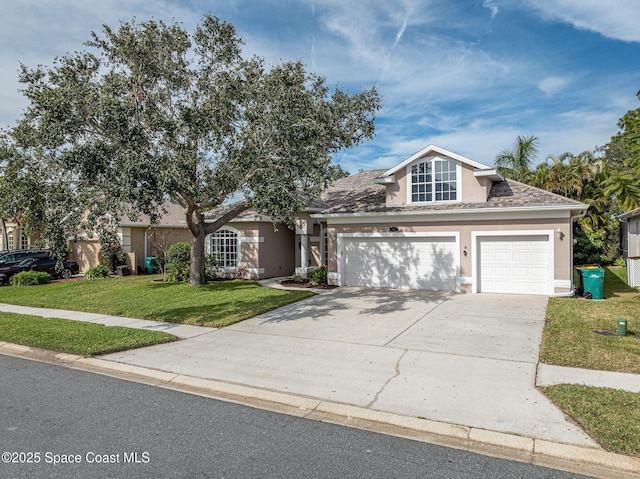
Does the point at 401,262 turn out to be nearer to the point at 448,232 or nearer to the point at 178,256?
the point at 448,232

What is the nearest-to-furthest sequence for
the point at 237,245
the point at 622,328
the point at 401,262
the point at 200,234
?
the point at 622,328, the point at 401,262, the point at 200,234, the point at 237,245

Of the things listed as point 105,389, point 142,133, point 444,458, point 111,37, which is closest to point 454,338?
point 444,458

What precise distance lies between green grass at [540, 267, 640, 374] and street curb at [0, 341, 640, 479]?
312 cm

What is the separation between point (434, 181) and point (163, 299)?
10.5 meters

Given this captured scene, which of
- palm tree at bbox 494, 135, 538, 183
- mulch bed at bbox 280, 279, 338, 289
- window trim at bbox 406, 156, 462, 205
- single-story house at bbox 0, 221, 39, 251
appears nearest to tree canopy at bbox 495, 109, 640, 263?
palm tree at bbox 494, 135, 538, 183

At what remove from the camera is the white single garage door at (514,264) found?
46.1 ft

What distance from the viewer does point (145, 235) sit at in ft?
80.6

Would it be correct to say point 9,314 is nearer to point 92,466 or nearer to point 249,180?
point 249,180

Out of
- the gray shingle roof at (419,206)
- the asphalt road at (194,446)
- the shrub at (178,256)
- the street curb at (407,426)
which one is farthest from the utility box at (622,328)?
the shrub at (178,256)

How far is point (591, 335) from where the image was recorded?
8.80m

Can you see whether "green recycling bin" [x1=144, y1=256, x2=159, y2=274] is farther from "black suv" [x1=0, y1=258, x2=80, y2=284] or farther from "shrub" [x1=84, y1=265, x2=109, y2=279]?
"black suv" [x1=0, y1=258, x2=80, y2=284]

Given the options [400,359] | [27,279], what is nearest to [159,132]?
[400,359]

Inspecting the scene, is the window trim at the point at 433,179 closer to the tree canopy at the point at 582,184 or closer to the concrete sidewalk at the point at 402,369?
the concrete sidewalk at the point at 402,369

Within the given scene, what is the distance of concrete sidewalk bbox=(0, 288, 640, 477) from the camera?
4992 millimetres
